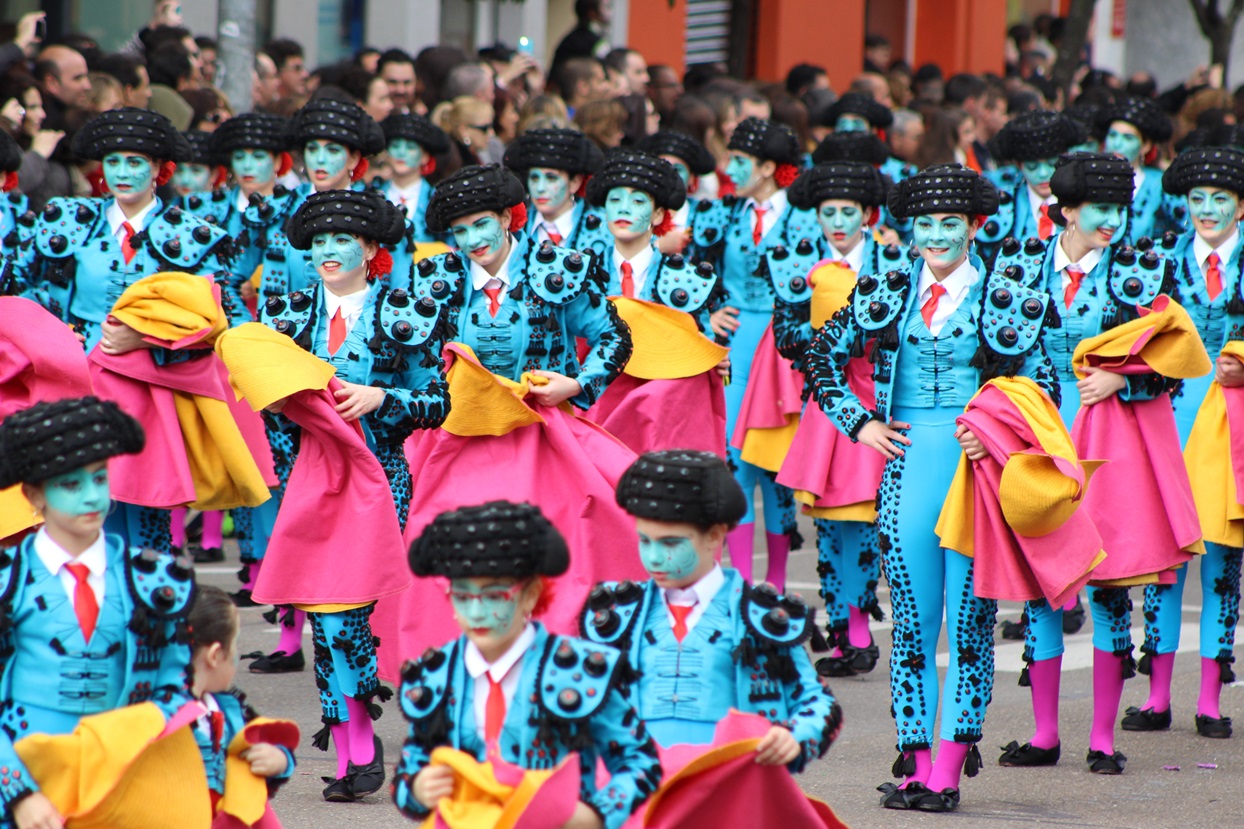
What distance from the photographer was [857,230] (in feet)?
31.3

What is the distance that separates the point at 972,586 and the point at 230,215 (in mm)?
5155

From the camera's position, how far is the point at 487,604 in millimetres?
4191

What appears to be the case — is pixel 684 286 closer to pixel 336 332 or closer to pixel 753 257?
pixel 753 257

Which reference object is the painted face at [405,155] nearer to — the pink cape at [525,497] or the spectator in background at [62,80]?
the spectator in background at [62,80]

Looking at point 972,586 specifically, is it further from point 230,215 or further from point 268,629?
point 230,215

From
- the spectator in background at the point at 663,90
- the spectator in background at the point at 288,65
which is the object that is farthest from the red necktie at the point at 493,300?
the spectator in background at the point at 663,90

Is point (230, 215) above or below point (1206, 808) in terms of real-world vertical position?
above

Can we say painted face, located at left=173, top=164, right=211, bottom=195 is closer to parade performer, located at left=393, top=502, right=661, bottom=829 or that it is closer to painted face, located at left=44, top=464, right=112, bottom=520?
painted face, located at left=44, top=464, right=112, bottom=520

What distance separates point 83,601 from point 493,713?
1.03 meters

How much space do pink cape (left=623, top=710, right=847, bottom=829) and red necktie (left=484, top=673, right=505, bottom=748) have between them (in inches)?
13.5

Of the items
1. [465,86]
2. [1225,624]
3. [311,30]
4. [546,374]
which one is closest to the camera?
[546,374]

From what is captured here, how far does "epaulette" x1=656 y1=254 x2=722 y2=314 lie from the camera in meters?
8.75

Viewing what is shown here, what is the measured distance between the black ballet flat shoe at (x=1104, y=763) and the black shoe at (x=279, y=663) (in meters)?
3.35

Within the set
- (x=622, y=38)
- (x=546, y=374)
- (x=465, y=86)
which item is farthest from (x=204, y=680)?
(x=622, y=38)
